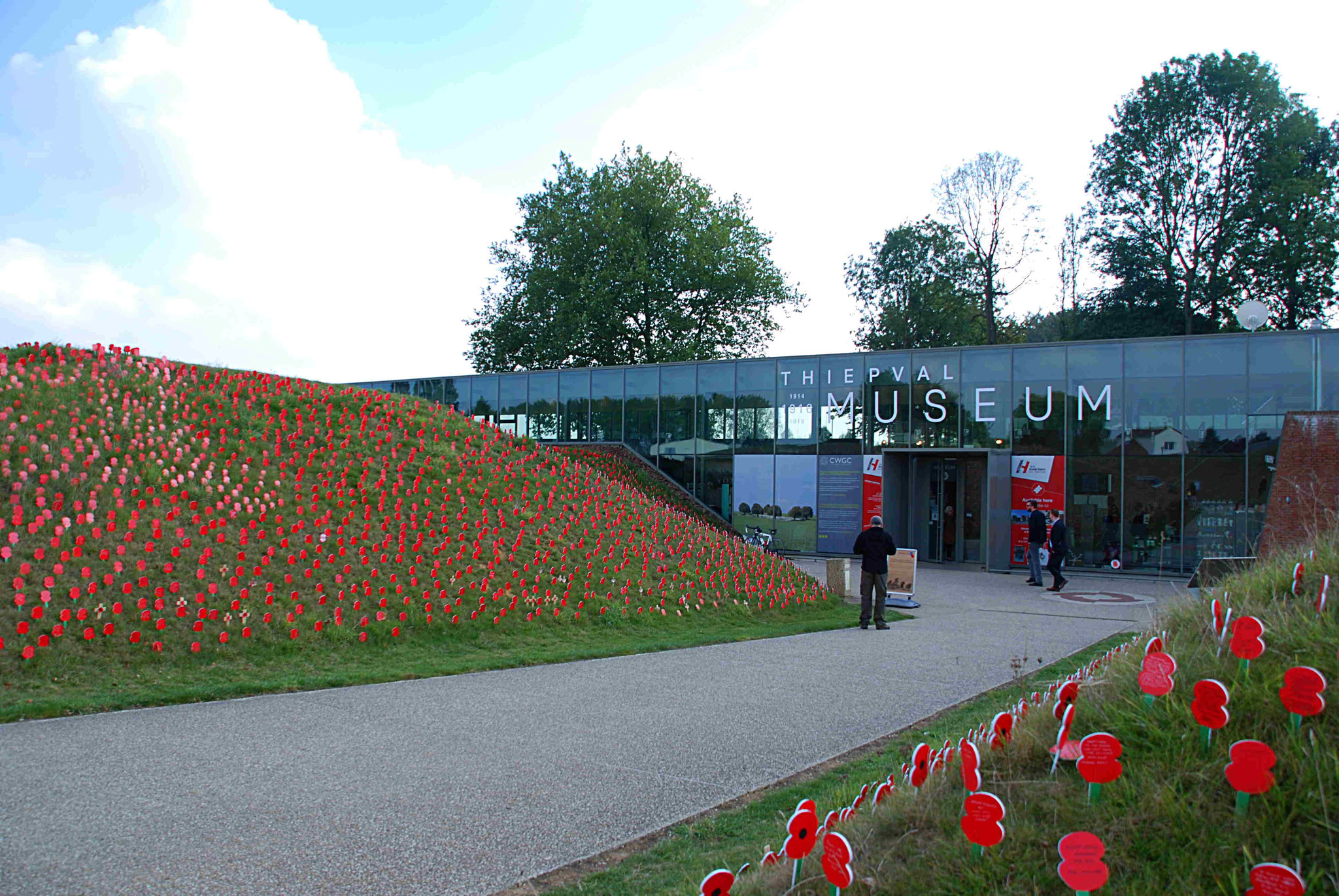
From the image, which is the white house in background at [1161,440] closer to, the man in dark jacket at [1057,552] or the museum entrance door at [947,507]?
the man in dark jacket at [1057,552]

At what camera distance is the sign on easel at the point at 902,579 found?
54.3ft

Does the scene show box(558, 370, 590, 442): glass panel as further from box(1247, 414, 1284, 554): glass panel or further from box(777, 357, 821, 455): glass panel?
box(1247, 414, 1284, 554): glass panel

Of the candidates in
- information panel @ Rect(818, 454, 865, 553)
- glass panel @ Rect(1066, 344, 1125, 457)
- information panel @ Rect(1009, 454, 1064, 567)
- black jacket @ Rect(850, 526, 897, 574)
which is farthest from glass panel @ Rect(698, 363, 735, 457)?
black jacket @ Rect(850, 526, 897, 574)

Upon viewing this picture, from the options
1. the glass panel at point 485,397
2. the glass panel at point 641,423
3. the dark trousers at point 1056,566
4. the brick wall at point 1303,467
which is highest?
the glass panel at point 485,397

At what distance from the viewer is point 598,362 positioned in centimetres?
4528

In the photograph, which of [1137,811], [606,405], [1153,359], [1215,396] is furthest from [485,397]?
[1137,811]

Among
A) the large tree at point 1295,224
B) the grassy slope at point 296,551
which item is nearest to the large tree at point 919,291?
the large tree at point 1295,224

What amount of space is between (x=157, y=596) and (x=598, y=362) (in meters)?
36.3

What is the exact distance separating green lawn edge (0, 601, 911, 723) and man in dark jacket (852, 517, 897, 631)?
31.4 inches

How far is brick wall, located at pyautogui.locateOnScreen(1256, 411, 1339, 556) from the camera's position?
14930mm

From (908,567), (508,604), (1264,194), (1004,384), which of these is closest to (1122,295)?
(1264,194)

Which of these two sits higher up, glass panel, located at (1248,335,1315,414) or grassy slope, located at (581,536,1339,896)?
glass panel, located at (1248,335,1315,414)

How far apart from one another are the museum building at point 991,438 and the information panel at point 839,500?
2.0 inches

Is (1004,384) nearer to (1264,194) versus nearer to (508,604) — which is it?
(508,604)
